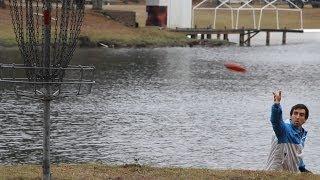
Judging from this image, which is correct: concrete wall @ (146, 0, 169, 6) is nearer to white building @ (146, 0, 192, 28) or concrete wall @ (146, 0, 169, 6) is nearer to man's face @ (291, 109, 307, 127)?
white building @ (146, 0, 192, 28)

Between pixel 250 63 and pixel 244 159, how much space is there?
36.3 metres

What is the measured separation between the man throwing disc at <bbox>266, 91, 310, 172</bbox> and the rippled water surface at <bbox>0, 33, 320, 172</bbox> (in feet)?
25.0

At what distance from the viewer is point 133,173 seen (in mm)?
13516

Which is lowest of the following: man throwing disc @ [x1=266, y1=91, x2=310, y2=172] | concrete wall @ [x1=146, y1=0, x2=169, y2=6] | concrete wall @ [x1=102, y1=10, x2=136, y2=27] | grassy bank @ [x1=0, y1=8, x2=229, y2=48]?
grassy bank @ [x1=0, y1=8, x2=229, y2=48]

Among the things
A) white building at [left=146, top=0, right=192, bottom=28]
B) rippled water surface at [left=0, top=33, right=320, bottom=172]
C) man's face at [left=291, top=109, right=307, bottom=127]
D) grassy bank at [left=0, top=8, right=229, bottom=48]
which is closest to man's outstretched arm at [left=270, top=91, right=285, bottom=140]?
man's face at [left=291, top=109, right=307, bottom=127]

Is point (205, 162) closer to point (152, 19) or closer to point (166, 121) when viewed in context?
point (166, 121)

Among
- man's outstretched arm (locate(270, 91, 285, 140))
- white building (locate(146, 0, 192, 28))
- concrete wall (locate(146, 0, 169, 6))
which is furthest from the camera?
white building (locate(146, 0, 192, 28))

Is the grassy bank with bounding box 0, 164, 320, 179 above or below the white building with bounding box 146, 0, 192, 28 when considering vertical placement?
above

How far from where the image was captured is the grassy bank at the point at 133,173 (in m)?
13.0

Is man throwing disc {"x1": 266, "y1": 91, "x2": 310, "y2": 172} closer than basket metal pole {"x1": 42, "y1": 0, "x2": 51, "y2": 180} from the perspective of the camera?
No

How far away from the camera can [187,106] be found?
3416 centimetres

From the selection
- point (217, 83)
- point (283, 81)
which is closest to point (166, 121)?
point (217, 83)

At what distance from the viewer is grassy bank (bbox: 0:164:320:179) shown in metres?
13.0

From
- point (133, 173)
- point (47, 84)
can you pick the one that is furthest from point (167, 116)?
point (47, 84)
